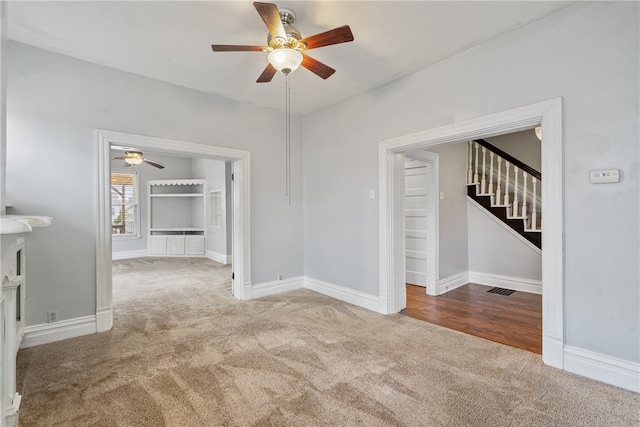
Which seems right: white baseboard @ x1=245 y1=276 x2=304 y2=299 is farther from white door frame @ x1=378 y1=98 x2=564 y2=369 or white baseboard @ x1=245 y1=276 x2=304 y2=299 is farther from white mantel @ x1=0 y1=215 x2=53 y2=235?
white mantel @ x1=0 y1=215 x2=53 y2=235

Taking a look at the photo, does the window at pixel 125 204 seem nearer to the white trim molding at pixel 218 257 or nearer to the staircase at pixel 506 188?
the white trim molding at pixel 218 257

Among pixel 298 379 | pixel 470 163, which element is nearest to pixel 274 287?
pixel 298 379

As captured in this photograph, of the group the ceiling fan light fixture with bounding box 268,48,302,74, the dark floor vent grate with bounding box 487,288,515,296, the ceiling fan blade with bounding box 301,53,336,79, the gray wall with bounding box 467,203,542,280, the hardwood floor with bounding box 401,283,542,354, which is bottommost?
the hardwood floor with bounding box 401,283,542,354

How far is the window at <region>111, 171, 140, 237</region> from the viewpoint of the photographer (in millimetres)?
8297

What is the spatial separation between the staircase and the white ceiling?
108 inches

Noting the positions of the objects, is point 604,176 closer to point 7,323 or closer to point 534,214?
point 534,214

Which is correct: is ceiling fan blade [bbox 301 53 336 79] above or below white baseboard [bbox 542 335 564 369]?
above

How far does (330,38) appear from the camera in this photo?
2195 millimetres

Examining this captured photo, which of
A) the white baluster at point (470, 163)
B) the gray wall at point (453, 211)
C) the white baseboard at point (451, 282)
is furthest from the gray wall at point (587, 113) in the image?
the white baluster at point (470, 163)

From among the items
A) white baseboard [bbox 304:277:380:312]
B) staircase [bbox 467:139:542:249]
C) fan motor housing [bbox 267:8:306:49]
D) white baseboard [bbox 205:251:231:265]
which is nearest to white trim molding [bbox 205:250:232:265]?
white baseboard [bbox 205:251:231:265]

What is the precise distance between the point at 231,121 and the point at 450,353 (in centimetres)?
372

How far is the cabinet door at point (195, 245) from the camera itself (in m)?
8.37

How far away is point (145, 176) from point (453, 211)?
314 inches

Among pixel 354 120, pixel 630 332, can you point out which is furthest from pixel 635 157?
pixel 354 120
